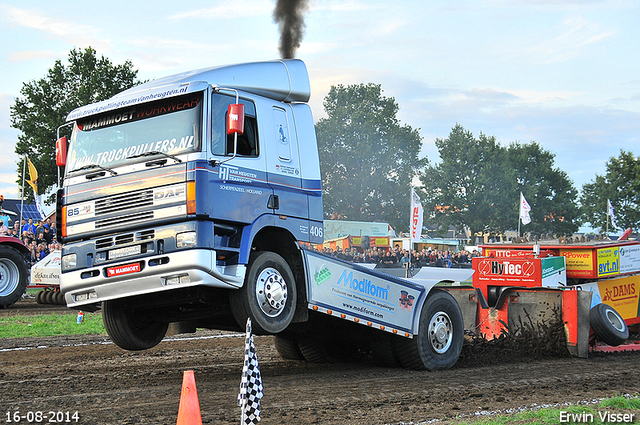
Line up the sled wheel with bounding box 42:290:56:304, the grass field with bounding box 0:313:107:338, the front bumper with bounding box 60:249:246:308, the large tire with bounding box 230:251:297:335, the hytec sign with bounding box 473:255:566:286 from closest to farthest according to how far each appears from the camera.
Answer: the front bumper with bounding box 60:249:246:308 → the large tire with bounding box 230:251:297:335 → the hytec sign with bounding box 473:255:566:286 → the grass field with bounding box 0:313:107:338 → the sled wheel with bounding box 42:290:56:304

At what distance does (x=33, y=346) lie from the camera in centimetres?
1023

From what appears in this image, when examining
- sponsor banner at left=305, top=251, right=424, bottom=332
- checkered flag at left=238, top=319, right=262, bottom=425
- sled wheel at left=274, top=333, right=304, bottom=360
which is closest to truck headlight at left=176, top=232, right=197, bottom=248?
sponsor banner at left=305, top=251, right=424, bottom=332

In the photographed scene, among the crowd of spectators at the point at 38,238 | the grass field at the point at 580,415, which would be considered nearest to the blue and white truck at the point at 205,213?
the grass field at the point at 580,415

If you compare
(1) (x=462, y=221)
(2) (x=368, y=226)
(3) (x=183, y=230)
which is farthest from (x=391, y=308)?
(1) (x=462, y=221)

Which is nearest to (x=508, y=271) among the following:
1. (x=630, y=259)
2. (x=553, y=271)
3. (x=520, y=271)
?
(x=520, y=271)

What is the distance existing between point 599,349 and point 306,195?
17.8 ft

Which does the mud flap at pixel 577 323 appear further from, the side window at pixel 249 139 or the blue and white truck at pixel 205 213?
the side window at pixel 249 139

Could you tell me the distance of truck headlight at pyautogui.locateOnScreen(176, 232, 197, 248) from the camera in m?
6.14

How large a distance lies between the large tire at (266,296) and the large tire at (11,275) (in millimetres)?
10504

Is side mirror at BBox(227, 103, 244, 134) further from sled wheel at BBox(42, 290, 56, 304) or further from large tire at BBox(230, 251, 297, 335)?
sled wheel at BBox(42, 290, 56, 304)

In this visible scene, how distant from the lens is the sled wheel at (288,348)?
9227 millimetres

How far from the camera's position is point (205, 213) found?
6141mm

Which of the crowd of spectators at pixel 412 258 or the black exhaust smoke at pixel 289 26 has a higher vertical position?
the black exhaust smoke at pixel 289 26

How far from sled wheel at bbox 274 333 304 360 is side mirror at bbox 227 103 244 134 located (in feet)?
12.8
